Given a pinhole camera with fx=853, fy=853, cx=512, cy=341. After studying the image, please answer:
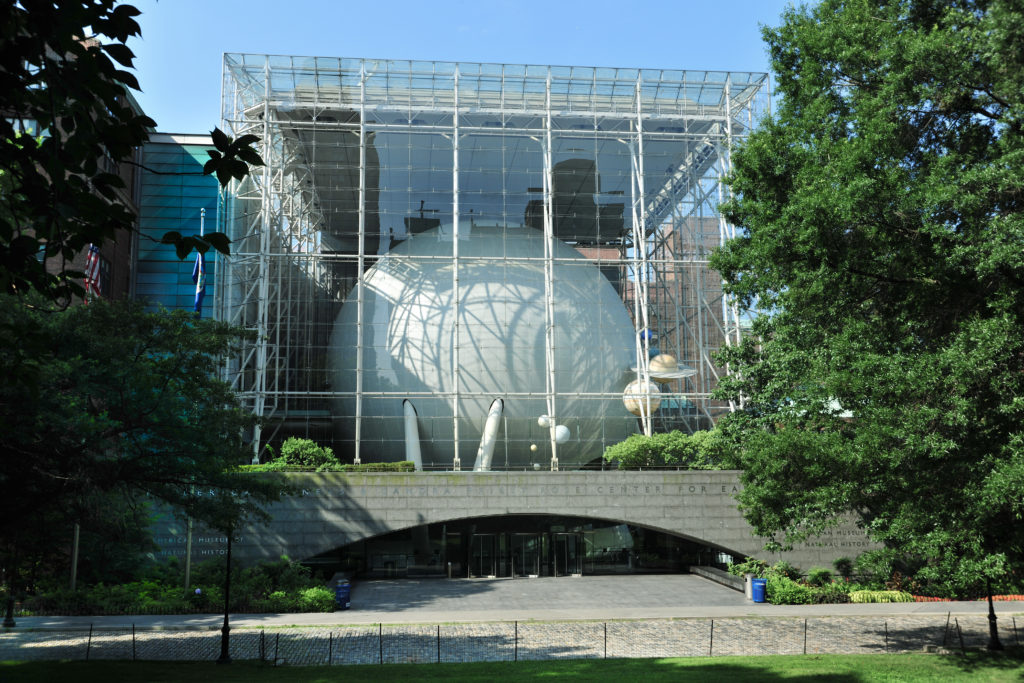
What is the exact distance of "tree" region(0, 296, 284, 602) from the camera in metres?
16.2

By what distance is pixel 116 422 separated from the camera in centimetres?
1677

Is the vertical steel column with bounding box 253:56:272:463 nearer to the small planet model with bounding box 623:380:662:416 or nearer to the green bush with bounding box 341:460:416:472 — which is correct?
the green bush with bounding box 341:460:416:472

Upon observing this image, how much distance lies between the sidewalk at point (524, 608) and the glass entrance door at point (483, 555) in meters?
1.80

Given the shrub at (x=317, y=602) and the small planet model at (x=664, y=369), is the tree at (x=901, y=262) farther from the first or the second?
the small planet model at (x=664, y=369)

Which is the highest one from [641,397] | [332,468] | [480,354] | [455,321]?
[455,321]

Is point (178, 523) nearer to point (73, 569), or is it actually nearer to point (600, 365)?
point (73, 569)

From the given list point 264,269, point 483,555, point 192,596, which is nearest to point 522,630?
point 192,596

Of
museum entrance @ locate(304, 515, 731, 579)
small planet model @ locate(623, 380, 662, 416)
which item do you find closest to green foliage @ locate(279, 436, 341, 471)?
museum entrance @ locate(304, 515, 731, 579)

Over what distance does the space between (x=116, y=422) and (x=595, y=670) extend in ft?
35.0

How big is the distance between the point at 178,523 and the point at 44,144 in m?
25.9

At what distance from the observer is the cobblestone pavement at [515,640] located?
1884cm

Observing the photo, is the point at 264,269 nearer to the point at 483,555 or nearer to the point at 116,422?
the point at 483,555

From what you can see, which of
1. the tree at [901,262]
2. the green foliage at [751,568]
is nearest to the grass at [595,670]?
the tree at [901,262]

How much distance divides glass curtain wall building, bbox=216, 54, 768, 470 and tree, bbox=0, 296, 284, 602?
17.2 metres
